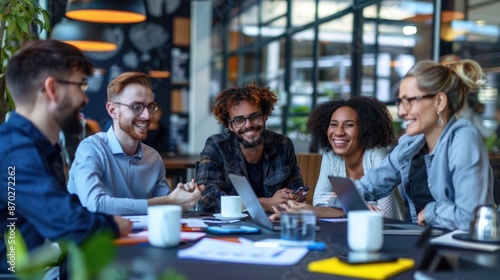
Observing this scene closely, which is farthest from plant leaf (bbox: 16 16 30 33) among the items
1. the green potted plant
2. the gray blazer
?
the gray blazer

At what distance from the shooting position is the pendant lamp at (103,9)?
19.7 ft

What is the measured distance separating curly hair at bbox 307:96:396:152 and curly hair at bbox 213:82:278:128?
0.28 m

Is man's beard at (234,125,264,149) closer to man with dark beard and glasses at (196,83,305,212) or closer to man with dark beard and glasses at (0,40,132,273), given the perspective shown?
man with dark beard and glasses at (196,83,305,212)

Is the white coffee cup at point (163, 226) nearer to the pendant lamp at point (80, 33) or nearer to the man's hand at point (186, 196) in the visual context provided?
the man's hand at point (186, 196)

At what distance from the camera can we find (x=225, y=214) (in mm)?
2492

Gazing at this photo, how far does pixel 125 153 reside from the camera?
271 centimetres

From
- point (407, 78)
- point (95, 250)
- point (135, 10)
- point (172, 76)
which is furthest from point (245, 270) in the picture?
point (172, 76)

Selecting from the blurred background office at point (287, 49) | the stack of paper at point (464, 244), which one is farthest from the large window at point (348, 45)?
the stack of paper at point (464, 244)

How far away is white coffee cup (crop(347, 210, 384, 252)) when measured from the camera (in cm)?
174

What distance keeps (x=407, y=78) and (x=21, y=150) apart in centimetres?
139

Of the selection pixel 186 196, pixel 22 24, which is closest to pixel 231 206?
pixel 186 196

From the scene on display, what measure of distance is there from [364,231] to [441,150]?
688 millimetres

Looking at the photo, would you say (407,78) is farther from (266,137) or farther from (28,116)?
(28,116)

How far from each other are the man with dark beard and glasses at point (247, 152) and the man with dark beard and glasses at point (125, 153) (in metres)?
0.48
